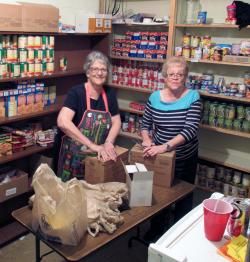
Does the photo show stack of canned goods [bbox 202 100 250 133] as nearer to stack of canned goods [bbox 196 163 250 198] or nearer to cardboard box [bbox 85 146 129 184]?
stack of canned goods [bbox 196 163 250 198]

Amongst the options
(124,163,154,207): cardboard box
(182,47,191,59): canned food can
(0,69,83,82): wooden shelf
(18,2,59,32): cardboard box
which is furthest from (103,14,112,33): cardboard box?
(124,163,154,207): cardboard box

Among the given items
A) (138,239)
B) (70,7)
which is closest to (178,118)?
(138,239)

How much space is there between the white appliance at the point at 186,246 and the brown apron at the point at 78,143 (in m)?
1.28

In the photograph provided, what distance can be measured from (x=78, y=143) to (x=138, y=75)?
1.43 m

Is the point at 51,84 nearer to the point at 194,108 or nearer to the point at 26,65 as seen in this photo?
the point at 26,65

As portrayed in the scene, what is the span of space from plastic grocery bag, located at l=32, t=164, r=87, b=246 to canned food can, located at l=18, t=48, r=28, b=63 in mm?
1626

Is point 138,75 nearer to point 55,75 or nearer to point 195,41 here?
point 195,41

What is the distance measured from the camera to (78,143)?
257 cm

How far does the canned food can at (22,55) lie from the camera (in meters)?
2.92

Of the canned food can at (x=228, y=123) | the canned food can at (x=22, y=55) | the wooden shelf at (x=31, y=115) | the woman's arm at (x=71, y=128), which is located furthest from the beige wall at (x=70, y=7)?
the canned food can at (x=228, y=123)

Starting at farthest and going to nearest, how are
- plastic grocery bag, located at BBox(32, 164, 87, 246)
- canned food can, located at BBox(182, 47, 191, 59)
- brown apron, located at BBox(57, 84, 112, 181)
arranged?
canned food can, located at BBox(182, 47, 191, 59)
brown apron, located at BBox(57, 84, 112, 181)
plastic grocery bag, located at BBox(32, 164, 87, 246)

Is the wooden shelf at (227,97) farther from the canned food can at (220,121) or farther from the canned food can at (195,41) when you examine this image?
the canned food can at (195,41)

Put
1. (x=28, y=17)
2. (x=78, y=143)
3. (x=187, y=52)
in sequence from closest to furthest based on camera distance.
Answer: (x=78, y=143) → (x=28, y=17) → (x=187, y=52)

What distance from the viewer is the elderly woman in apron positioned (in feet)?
8.25
